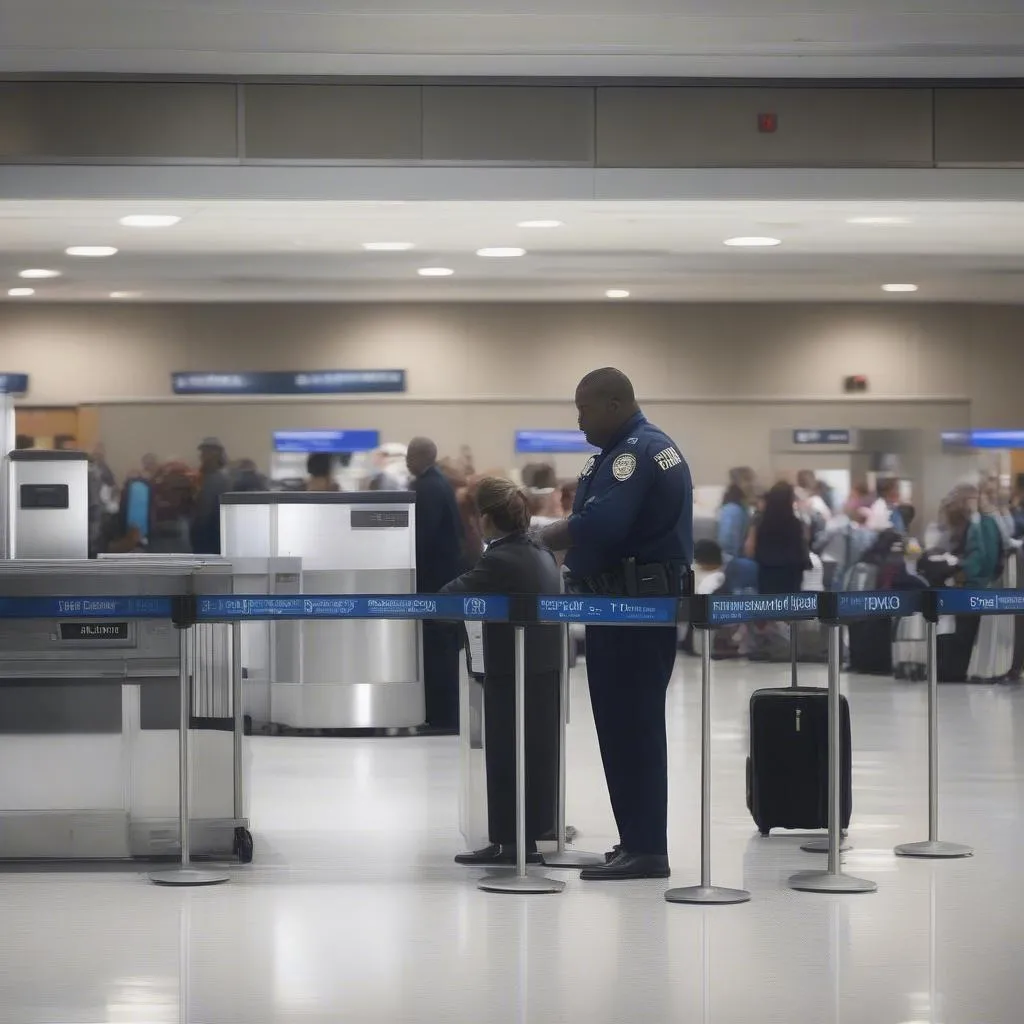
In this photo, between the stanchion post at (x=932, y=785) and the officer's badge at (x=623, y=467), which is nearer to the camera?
the officer's badge at (x=623, y=467)

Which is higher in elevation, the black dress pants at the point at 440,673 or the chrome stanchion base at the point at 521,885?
the black dress pants at the point at 440,673

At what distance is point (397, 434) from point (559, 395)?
57.1 inches

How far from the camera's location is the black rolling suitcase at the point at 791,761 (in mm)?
7289

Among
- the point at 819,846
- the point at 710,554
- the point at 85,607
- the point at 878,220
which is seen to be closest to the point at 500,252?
the point at 878,220

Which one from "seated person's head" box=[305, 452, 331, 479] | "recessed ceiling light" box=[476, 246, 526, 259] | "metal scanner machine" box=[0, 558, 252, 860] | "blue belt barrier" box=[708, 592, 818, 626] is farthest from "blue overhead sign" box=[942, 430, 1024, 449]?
"metal scanner machine" box=[0, 558, 252, 860]

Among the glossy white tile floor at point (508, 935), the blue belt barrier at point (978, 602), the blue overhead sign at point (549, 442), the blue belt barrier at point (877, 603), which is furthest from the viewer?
the blue overhead sign at point (549, 442)

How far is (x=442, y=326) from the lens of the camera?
1577 centimetres

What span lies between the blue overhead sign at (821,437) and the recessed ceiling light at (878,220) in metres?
4.55

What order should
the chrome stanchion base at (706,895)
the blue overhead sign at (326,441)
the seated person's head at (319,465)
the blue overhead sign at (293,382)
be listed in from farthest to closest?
the blue overhead sign at (326,441)
the blue overhead sign at (293,382)
the seated person's head at (319,465)
the chrome stanchion base at (706,895)

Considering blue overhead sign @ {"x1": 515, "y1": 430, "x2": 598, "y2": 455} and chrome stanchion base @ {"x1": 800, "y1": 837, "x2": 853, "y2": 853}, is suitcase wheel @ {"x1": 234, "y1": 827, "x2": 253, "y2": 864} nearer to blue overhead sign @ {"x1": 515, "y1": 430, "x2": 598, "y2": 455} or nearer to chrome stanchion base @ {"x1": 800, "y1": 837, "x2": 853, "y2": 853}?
chrome stanchion base @ {"x1": 800, "y1": 837, "x2": 853, "y2": 853}

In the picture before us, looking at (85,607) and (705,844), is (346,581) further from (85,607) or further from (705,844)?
(705,844)

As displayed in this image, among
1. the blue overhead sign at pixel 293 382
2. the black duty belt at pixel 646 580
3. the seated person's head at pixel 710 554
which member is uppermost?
the blue overhead sign at pixel 293 382

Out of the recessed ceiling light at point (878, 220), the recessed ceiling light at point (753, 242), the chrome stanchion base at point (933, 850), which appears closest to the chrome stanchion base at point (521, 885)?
the chrome stanchion base at point (933, 850)

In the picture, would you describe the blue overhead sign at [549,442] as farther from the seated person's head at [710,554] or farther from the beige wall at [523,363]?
the seated person's head at [710,554]
